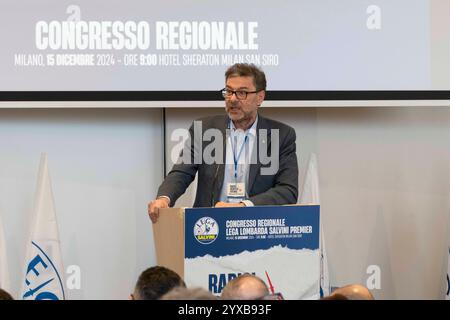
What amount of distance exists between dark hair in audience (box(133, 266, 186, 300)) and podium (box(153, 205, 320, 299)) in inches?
29.6

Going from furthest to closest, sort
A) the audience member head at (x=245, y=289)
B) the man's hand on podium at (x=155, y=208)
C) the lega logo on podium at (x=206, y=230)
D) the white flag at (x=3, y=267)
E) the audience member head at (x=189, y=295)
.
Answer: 1. the white flag at (x=3, y=267)
2. the man's hand on podium at (x=155, y=208)
3. the lega logo on podium at (x=206, y=230)
4. the audience member head at (x=245, y=289)
5. the audience member head at (x=189, y=295)

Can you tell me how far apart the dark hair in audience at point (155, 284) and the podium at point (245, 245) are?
75 centimetres

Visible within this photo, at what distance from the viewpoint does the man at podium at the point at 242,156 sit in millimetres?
4234

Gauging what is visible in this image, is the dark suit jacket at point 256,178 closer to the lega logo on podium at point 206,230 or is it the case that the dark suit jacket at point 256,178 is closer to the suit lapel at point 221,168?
the suit lapel at point 221,168

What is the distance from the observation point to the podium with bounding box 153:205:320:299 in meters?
3.70

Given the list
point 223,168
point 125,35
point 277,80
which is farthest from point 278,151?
point 125,35

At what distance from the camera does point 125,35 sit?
5742 mm

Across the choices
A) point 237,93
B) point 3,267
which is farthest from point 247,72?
point 3,267

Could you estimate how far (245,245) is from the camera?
3.74 metres

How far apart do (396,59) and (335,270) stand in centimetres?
156

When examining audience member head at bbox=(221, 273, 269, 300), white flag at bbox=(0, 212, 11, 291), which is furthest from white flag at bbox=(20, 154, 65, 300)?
audience member head at bbox=(221, 273, 269, 300)

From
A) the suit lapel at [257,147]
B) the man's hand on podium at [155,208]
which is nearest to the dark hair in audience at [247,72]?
the suit lapel at [257,147]

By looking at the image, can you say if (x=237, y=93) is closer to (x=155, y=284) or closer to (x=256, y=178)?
(x=256, y=178)

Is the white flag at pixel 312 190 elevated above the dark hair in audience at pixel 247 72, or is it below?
below
